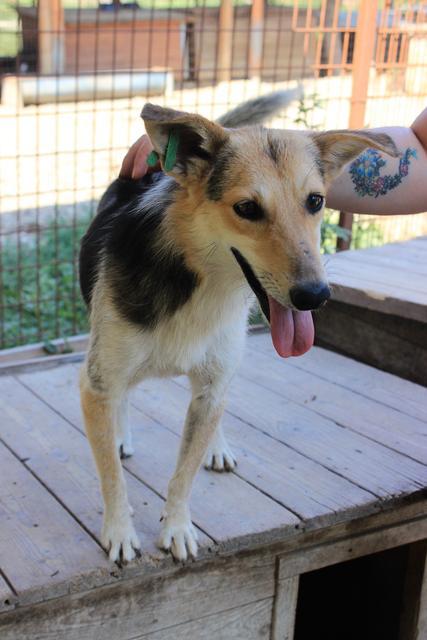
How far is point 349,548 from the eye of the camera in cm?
278

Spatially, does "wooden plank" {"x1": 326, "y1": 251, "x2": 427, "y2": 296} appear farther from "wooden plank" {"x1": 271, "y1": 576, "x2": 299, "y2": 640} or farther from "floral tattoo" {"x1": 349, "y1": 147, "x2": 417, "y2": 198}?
"wooden plank" {"x1": 271, "y1": 576, "x2": 299, "y2": 640}

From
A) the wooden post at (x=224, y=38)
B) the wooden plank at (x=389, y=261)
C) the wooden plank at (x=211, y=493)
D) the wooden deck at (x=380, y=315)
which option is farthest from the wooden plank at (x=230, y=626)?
the wooden post at (x=224, y=38)

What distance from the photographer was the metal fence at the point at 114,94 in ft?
16.1

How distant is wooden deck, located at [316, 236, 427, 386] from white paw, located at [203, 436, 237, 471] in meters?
1.16

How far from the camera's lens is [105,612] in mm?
2328

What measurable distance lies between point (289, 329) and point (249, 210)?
32 centimetres

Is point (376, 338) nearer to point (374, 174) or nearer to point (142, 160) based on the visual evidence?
point (374, 174)

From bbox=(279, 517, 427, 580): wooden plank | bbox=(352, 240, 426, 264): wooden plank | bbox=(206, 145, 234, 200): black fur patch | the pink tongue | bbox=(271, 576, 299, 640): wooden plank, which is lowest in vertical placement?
bbox=(271, 576, 299, 640): wooden plank

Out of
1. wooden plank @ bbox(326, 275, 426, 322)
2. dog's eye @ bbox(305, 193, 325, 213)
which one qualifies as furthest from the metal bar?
dog's eye @ bbox(305, 193, 325, 213)

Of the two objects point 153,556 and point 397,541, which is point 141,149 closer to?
point 153,556

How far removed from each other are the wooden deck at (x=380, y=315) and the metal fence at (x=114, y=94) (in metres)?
0.95

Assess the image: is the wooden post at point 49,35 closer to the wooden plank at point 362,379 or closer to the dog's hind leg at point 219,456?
the wooden plank at point 362,379

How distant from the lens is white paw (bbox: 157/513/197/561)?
7.81 ft

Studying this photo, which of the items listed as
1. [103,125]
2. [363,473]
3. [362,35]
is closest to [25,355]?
[363,473]
